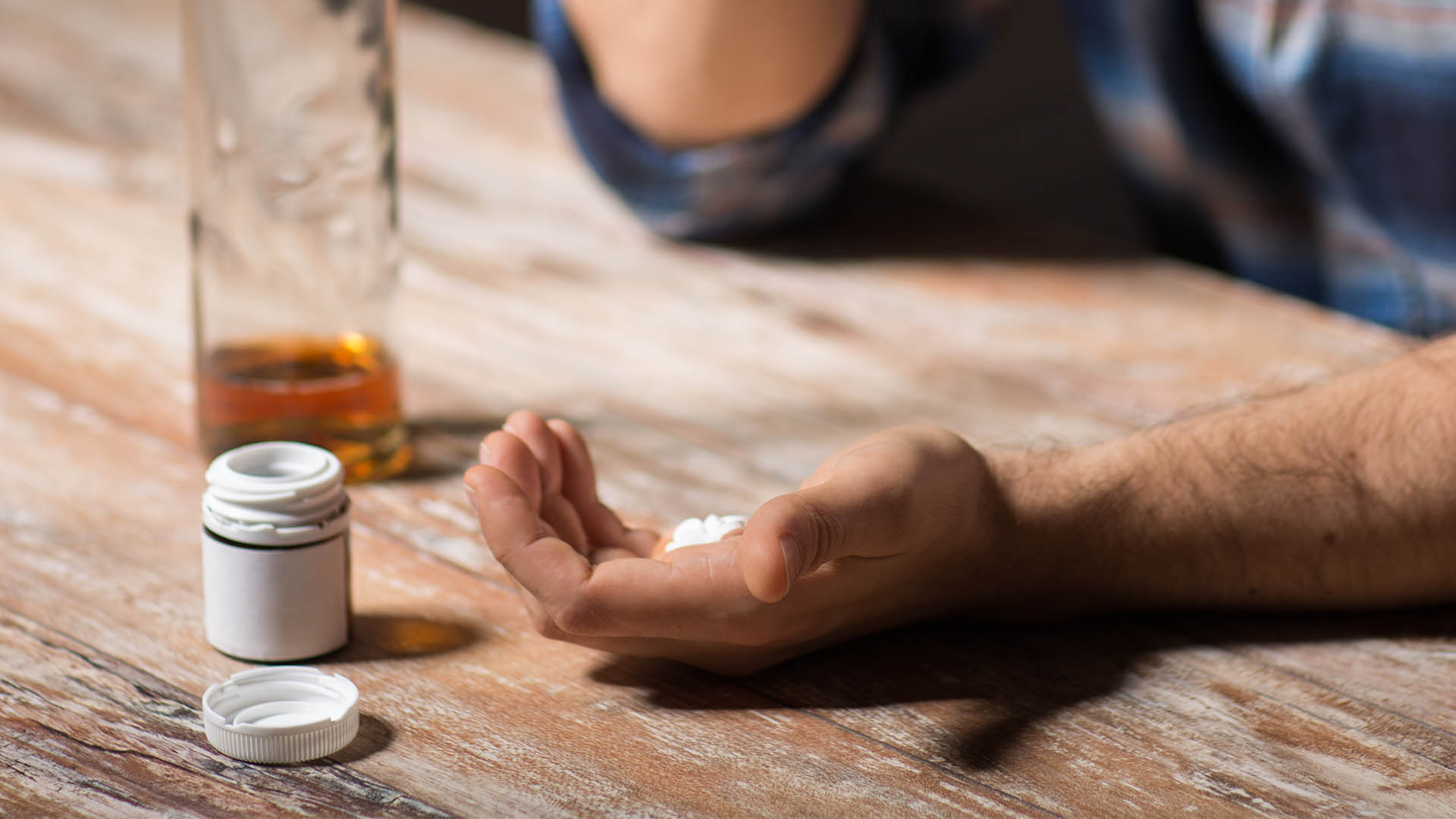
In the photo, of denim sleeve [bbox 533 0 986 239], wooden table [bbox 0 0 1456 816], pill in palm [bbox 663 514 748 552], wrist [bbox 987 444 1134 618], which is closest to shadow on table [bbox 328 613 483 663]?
wooden table [bbox 0 0 1456 816]

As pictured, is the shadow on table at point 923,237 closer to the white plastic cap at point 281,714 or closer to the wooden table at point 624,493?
the wooden table at point 624,493

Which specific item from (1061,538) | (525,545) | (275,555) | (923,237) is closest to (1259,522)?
(1061,538)

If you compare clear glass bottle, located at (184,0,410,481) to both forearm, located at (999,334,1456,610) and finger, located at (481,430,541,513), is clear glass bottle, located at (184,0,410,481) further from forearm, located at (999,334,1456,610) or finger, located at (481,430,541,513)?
forearm, located at (999,334,1456,610)

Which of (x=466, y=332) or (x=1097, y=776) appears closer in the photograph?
(x=1097, y=776)

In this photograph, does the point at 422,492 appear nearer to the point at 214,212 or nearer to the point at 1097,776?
the point at 214,212

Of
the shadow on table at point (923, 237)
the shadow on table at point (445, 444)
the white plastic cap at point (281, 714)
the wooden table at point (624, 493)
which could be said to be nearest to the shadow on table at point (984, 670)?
the wooden table at point (624, 493)

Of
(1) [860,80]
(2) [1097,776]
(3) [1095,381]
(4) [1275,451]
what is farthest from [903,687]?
(1) [860,80]

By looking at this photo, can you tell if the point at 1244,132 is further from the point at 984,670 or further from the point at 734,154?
the point at 984,670
